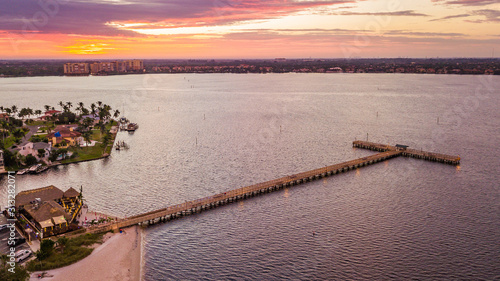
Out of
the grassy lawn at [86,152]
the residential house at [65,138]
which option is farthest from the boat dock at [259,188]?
the residential house at [65,138]

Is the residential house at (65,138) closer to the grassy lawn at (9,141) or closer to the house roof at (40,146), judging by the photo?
the house roof at (40,146)

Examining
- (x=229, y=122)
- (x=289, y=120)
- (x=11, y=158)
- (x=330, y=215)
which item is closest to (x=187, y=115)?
(x=229, y=122)

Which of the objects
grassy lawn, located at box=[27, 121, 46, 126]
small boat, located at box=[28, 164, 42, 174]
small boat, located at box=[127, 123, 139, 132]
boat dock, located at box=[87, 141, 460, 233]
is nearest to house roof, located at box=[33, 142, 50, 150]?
small boat, located at box=[28, 164, 42, 174]

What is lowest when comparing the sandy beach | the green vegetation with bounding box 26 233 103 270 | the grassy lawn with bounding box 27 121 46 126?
the sandy beach

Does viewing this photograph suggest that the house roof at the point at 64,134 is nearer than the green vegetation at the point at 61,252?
No

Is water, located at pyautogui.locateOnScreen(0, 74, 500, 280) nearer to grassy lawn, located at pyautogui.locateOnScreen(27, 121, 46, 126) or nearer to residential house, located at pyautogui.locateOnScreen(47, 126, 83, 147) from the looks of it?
residential house, located at pyautogui.locateOnScreen(47, 126, 83, 147)

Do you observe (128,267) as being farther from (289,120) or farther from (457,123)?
(457,123)
